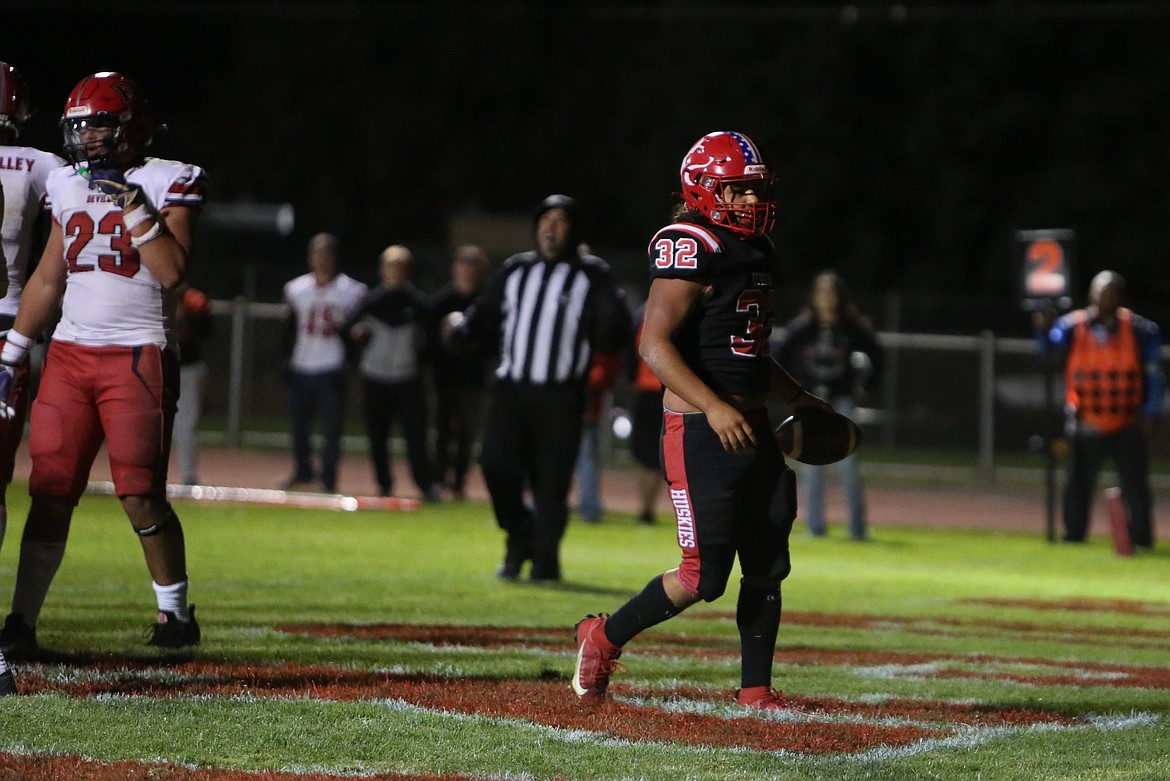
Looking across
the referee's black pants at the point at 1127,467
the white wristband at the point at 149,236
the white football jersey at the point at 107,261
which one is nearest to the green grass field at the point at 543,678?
the white football jersey at the point at 107,261

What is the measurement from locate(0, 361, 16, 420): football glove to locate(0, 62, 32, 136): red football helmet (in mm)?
894

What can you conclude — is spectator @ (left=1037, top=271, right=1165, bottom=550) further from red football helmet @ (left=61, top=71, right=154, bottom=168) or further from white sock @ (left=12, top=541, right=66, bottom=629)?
white sock @ (left=12, top=541, right=66, bottom=629)

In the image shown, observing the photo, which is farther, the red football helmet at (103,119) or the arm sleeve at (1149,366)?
the arm sleeve at (1149,366)

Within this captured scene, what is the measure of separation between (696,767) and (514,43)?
1614 inches

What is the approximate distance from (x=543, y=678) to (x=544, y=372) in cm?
356

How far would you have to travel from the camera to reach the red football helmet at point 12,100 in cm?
613

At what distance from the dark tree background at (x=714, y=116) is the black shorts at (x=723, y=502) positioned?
1956cm

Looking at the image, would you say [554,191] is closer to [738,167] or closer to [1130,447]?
[1130,447]

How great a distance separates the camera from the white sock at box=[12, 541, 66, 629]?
628 cm

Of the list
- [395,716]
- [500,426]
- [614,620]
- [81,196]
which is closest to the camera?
[395,716]

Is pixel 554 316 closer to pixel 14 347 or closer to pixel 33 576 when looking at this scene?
pixel 33 576

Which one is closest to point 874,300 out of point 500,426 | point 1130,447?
point 1130,447

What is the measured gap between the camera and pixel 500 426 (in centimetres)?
966

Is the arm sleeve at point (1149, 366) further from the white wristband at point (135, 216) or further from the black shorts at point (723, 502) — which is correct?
the white wristband at point (135, 216)
